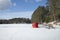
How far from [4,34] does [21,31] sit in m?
0.31

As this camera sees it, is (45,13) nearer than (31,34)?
No

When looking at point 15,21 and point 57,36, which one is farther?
point 15,21

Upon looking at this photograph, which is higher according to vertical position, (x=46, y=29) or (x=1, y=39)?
(x=46, y=29)

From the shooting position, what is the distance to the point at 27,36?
2301 mm

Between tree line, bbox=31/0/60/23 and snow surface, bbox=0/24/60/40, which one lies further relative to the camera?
tree line, bbox=31/0/60/23

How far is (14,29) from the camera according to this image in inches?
98.2

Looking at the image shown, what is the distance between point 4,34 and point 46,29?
0.75 meters

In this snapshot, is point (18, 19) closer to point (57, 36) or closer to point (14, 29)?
point (14, 29)

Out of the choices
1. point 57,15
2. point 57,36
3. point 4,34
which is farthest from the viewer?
point 57,15

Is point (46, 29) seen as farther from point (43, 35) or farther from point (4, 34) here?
point (4, 34)

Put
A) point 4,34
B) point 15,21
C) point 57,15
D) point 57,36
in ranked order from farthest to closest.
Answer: point 57,15 → point 15,21 → point 4,34 → point 57,36

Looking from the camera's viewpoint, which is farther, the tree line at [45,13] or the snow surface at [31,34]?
the tree line at [45,13]

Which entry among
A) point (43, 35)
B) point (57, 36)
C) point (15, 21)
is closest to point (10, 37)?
point (43, 35)

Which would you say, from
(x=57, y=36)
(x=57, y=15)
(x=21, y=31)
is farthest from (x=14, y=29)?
(x=57, y=15)
